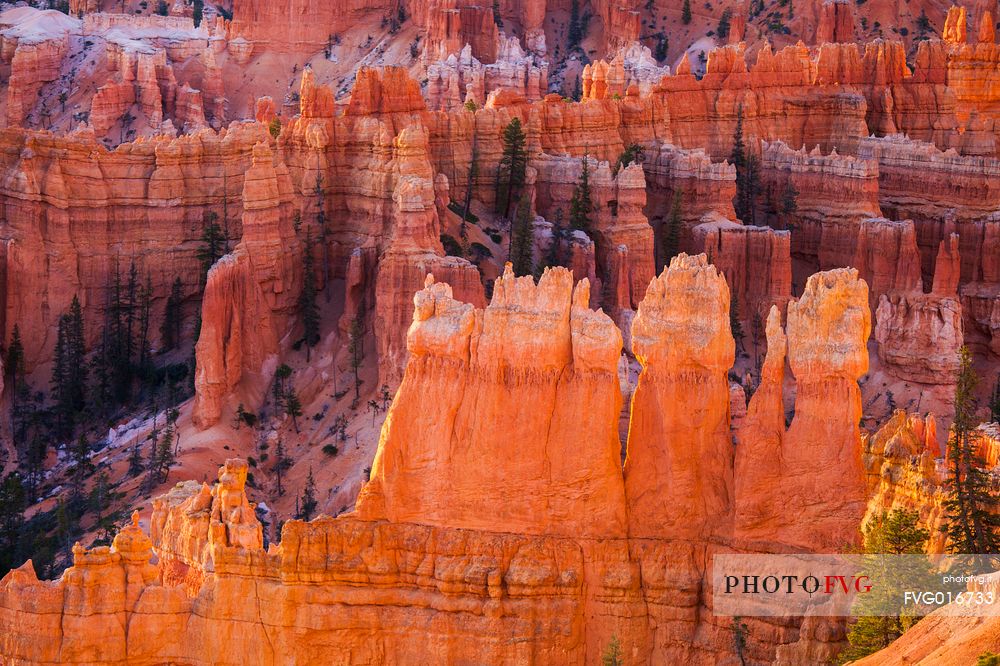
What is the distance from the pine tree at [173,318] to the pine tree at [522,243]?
10420 millimetres

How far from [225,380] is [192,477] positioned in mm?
4557

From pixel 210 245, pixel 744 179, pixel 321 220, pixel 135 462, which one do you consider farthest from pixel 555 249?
pixel 135 462

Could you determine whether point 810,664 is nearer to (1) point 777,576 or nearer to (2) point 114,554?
(1) point 777,576

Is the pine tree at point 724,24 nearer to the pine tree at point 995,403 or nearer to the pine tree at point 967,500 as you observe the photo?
the pine tree at point 995,403

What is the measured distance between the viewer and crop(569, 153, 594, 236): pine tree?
74.3 m

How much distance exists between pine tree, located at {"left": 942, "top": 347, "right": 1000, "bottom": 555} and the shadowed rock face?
2.66 meters

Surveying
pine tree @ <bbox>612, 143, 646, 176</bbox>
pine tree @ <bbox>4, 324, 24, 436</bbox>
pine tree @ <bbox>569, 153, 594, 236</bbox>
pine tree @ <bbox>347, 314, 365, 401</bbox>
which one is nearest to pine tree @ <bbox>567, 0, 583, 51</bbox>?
pine tree @ <bbox>612, 143, 646, 176</bbox>

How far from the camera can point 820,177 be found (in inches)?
3223

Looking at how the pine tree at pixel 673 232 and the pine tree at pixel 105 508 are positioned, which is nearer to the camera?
the pine tree at pixel 105 508

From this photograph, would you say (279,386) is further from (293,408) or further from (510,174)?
(510,174)

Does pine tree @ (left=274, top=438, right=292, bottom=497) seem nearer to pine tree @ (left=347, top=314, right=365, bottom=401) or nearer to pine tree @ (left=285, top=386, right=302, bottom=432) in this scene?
pine tree @ (left=285, top=386, right=302, bottom=432)

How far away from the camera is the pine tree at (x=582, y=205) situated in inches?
2926

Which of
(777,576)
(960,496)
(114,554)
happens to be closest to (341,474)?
(114,554)
